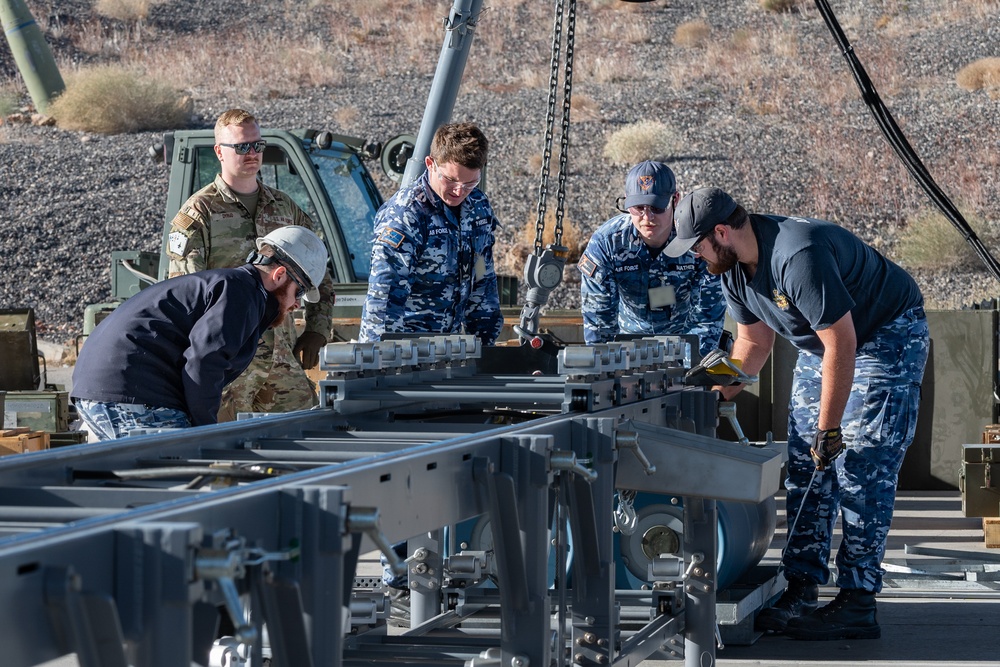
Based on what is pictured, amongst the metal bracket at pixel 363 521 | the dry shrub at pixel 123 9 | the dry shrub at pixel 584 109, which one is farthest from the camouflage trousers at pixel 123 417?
the dry shrub at pixel 123 9

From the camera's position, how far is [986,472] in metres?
8.44

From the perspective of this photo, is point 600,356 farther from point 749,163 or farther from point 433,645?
point 749,163

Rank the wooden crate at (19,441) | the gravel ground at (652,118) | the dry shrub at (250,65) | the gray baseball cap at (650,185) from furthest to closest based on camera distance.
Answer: the dry shrub at (250,65), the gravel ground at (652,118), the wooden crate at (19,441), the gray baseball cap at (650,185)

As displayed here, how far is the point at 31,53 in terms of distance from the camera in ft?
99.6

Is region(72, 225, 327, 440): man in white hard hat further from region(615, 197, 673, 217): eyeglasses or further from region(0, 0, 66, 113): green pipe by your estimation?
region(0, 0, 66, 113): green pipe

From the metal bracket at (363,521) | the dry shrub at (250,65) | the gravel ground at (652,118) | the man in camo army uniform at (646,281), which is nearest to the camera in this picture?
the metal bracket at (363,521)

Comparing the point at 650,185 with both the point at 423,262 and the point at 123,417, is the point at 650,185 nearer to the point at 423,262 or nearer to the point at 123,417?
the point at 423,262

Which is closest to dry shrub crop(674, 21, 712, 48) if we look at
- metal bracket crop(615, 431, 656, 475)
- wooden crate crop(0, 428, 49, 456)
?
wooden crate crop(0, 428, 49, 456)

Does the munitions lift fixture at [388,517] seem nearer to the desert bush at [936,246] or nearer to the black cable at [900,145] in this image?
the black cable at [900,145]

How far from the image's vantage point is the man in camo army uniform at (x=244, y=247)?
6.46 m

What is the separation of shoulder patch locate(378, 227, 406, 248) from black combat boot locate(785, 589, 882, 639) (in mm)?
2285

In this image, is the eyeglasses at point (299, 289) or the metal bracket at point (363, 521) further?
the eyeglasses at point (299, 289)

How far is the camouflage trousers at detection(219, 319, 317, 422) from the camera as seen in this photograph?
6453mm

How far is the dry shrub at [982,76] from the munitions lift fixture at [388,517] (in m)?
26.0
